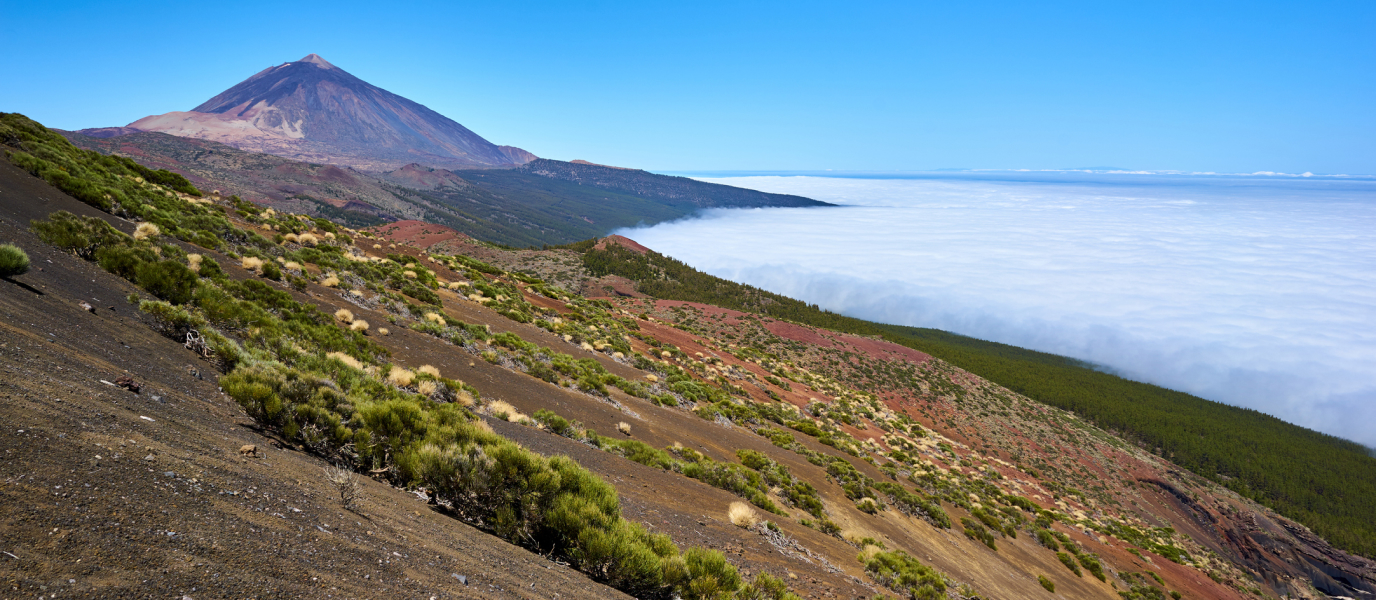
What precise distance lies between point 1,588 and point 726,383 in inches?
1021

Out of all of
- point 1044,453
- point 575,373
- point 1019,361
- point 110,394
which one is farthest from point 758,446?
point 1019,361

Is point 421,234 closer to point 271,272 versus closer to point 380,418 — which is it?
point 271,272

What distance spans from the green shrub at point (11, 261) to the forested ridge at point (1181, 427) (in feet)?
242

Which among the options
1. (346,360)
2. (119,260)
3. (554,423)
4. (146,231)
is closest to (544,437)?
(554,423)

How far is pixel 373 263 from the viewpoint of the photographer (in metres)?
21.6

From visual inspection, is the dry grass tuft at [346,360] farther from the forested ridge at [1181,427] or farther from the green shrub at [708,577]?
the forested ridge at [1181,427]

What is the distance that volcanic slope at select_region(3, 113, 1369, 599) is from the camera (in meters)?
6.26

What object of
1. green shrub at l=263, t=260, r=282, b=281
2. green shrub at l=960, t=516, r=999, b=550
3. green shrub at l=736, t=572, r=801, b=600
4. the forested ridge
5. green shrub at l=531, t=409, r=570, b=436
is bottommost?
the forested ridge

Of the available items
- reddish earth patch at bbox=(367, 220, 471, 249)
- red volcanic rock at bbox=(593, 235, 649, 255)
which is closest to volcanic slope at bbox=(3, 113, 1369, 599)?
reddish earth patch at bbox=(367, 220, 471, 249)

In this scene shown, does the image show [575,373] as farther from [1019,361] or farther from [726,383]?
[1019,361]

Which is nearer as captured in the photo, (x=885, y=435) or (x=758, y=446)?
(x=758, y=446)

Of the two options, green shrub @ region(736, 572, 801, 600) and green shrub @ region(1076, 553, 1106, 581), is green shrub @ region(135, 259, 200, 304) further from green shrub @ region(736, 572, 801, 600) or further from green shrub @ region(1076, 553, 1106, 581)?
green shrub @ region(1076, 553, 1106, 581)

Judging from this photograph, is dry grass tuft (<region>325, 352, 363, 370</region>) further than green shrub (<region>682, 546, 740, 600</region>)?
Yes

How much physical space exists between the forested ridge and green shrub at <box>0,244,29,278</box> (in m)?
73.7
